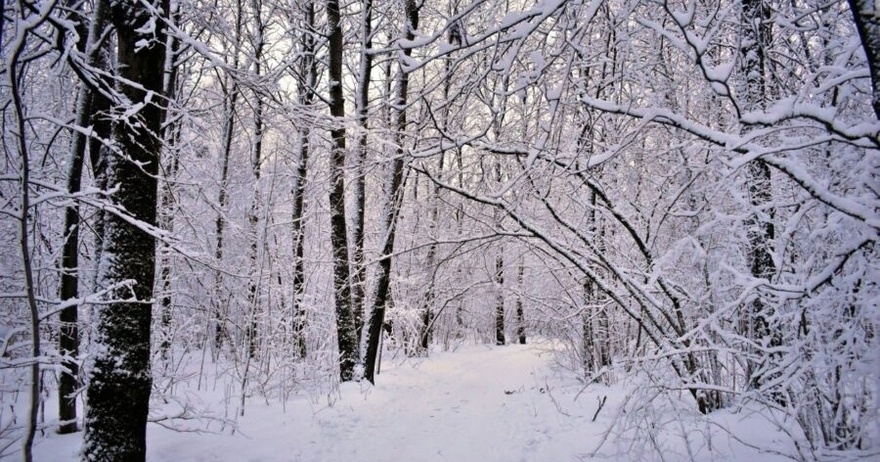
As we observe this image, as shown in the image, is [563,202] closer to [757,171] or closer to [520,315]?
[757,171]

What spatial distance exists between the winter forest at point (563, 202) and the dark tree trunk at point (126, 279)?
2 centimetres

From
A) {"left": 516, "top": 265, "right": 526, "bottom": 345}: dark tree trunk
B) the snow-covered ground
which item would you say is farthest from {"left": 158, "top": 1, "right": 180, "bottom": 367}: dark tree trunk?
{"left": 516, "top": 265, "right": 526, "bottom": 345}: dark tree trunk

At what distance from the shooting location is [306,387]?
6844 mm

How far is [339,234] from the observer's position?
7496 millimetres

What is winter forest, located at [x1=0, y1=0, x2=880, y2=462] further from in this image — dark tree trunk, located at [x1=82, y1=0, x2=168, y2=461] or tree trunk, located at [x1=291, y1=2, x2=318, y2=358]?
tree trunk, located at [x1=291, y1=2, x2=318, y2=358]

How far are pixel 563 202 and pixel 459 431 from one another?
4980mm

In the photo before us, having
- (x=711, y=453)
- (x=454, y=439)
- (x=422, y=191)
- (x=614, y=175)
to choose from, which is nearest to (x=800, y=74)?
(x=614, y=175)

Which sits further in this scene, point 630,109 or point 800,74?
point 800,74

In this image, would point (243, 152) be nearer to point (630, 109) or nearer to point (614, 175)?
point (614, 175)

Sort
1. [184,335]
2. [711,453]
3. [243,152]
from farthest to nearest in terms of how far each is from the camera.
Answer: [243,152] < [184,335] < [711,453]

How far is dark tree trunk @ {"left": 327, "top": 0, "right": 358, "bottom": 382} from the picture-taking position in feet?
23.9

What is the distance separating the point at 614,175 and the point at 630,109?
3.51m

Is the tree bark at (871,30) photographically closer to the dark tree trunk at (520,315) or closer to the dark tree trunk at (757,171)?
the dark tree trunk at (757,171)

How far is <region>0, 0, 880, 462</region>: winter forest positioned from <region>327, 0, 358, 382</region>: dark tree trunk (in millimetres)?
39
